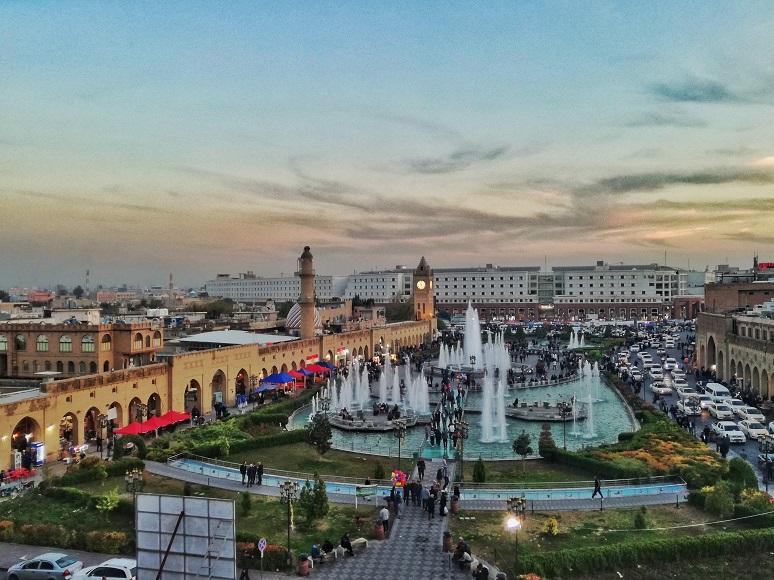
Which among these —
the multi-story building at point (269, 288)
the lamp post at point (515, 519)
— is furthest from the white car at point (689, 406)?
the multi-story building at point (269, 288)

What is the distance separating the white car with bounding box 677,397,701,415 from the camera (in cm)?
3412

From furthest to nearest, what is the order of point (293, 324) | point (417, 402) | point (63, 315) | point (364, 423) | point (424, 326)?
point (424, 326) < point (293, 324) < point (63, 315) < point (417, 402) < point (364, 423)

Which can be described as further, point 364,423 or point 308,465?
point 364,423

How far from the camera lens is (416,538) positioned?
17.7 meters

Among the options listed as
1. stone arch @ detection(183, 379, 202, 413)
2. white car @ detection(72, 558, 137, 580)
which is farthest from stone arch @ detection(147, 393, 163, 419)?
white car @ detection(72, 558, 137, 580)

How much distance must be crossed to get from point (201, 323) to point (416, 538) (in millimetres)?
54338

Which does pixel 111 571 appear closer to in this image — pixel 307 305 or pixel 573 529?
pixel 573 529

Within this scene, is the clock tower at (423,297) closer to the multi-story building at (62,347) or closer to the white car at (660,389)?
the white car at (660,389)

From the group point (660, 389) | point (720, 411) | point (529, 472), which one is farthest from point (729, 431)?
point (660, 389)

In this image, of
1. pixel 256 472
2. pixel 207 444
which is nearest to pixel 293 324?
pixel 207 444

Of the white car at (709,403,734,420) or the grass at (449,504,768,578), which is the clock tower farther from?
the grass at (449,504,768,578)

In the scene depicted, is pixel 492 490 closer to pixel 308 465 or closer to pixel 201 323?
pixel 308 465

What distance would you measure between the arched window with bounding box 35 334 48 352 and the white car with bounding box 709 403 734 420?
1546 inches

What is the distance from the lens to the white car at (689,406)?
1344 inches
